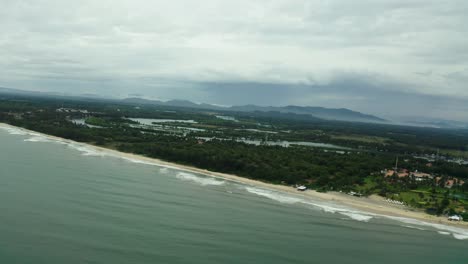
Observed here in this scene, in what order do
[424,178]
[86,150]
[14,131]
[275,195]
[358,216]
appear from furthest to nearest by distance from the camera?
[14,131] → [86,150] → [424,178] → [275,195] → [358,216]

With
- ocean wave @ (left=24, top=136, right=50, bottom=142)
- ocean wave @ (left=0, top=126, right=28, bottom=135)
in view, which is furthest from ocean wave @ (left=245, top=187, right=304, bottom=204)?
ocean wave @ (left=0, top=126, right=28, bottom=135)

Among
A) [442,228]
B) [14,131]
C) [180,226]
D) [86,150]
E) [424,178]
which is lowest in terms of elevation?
[180,226]

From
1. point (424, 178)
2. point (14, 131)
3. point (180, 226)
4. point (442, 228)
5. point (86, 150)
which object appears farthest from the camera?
point (14, 131)

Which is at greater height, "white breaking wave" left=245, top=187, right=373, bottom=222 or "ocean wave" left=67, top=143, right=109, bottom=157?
"ocean wave" left=67, top=143, right=109, bottom=157

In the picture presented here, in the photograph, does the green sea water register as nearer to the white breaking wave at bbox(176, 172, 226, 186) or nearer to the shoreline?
the white breaking wave at bbox(176, 172, 226, 186)

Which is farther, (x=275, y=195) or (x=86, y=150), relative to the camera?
(x=86, y=150)

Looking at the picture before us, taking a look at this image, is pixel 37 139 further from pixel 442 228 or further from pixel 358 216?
pixel 442 228

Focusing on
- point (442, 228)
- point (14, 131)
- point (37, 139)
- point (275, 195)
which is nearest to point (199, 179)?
point (275, 195)

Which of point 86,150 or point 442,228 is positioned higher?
point 86,150

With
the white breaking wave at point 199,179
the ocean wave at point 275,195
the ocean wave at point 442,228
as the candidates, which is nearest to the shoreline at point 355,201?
the ocean wave at point 442,228
